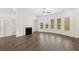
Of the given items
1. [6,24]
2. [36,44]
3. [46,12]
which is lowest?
[36,44]

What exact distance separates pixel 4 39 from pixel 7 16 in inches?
27.4

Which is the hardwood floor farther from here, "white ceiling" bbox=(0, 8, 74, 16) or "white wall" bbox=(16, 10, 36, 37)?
"white ceiling" bbox=(0, 8, 74, 16)

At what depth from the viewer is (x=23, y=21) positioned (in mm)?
2764

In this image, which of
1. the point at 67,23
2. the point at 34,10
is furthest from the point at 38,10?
the point at 67,23

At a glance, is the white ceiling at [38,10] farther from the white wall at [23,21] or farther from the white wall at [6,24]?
the white wall at [6,24]

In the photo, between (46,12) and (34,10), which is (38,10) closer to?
(34,10)

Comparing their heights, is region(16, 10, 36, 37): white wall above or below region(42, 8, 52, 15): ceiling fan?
below

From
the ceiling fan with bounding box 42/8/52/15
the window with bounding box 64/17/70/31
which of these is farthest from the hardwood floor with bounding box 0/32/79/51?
the ceiling fan with bounding box 42/8/52/15

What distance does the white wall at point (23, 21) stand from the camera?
2.71 metres

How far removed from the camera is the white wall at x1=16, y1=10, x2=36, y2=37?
2713 millimetres

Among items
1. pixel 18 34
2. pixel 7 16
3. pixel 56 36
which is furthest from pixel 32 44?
pixel 7 16

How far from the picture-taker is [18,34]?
2756mm
